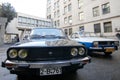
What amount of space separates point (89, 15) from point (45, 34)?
74.2 ft

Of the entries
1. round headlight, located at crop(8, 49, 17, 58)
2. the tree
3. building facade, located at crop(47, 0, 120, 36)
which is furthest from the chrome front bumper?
the tree

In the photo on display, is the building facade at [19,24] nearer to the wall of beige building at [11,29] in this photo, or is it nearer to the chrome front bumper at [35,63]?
the wall of beige building at [11,29]

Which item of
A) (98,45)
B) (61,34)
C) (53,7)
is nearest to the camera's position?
(61,34)

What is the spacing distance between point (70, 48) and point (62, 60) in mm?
318

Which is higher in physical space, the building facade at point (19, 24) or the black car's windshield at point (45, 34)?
the building facade at point (19, 24)

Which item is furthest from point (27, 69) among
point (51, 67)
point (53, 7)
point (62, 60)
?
point (53, 7)

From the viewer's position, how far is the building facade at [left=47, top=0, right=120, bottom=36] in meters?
21.9

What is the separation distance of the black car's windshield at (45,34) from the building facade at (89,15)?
17084mm

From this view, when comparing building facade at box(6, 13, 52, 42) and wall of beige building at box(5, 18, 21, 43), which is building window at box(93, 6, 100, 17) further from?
wall of beige building at box(5, 18, 21, 43)

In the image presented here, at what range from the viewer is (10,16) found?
2948cm

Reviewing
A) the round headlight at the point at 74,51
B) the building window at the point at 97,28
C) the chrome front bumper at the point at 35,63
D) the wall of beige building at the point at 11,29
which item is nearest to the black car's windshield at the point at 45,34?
the round headlight at the point at 74,51

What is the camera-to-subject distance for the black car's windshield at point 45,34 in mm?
4953

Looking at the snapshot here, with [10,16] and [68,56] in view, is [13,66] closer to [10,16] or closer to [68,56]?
[68,56]

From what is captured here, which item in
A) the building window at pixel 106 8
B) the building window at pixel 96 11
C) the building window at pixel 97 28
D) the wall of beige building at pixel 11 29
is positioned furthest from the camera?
the wall of beige building at pixel 11 29
